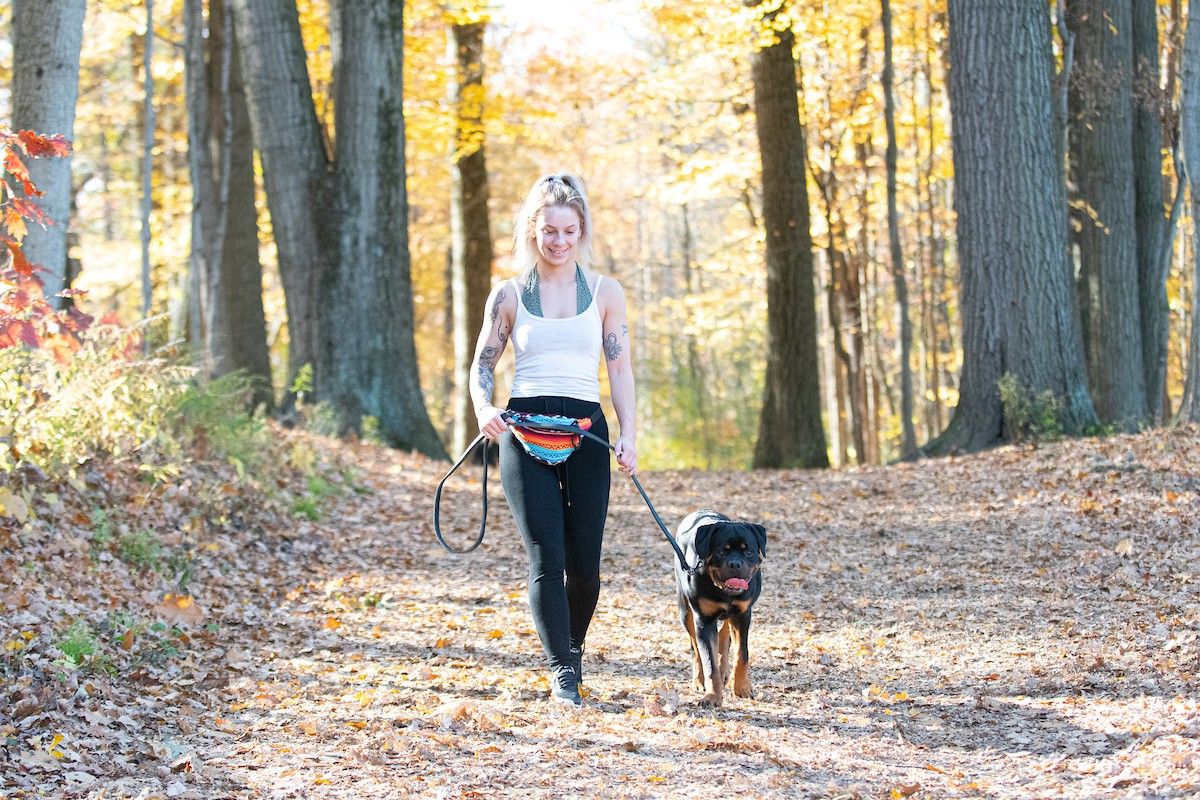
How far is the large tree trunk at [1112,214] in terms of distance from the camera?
48.7ft

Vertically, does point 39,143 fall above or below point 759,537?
above

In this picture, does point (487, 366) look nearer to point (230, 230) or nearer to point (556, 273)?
point (556, 273)

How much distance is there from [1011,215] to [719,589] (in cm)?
825

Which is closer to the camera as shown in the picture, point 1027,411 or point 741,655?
point 741,655

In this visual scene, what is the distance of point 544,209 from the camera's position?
5566mm

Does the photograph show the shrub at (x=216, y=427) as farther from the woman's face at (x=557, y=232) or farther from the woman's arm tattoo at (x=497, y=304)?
the woman's face at (x=557, y=232)

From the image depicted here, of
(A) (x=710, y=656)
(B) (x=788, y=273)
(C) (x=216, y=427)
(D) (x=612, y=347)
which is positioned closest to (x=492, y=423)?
(D) (x=612, y=347)

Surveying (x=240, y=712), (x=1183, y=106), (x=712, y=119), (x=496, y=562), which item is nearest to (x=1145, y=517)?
→ (x=1183, y=106)

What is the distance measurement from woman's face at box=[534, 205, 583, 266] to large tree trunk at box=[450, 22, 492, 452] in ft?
44.3

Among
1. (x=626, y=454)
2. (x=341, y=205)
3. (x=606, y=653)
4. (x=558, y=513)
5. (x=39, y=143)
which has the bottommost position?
(x=606, y=653)

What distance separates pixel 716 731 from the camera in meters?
5.25

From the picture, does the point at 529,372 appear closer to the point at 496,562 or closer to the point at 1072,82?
the point at 496,562

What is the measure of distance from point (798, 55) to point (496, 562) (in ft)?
40.9

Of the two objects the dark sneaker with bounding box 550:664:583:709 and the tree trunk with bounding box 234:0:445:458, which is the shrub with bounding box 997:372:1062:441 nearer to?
the tree trunk with bounding box 234:0:445:458
